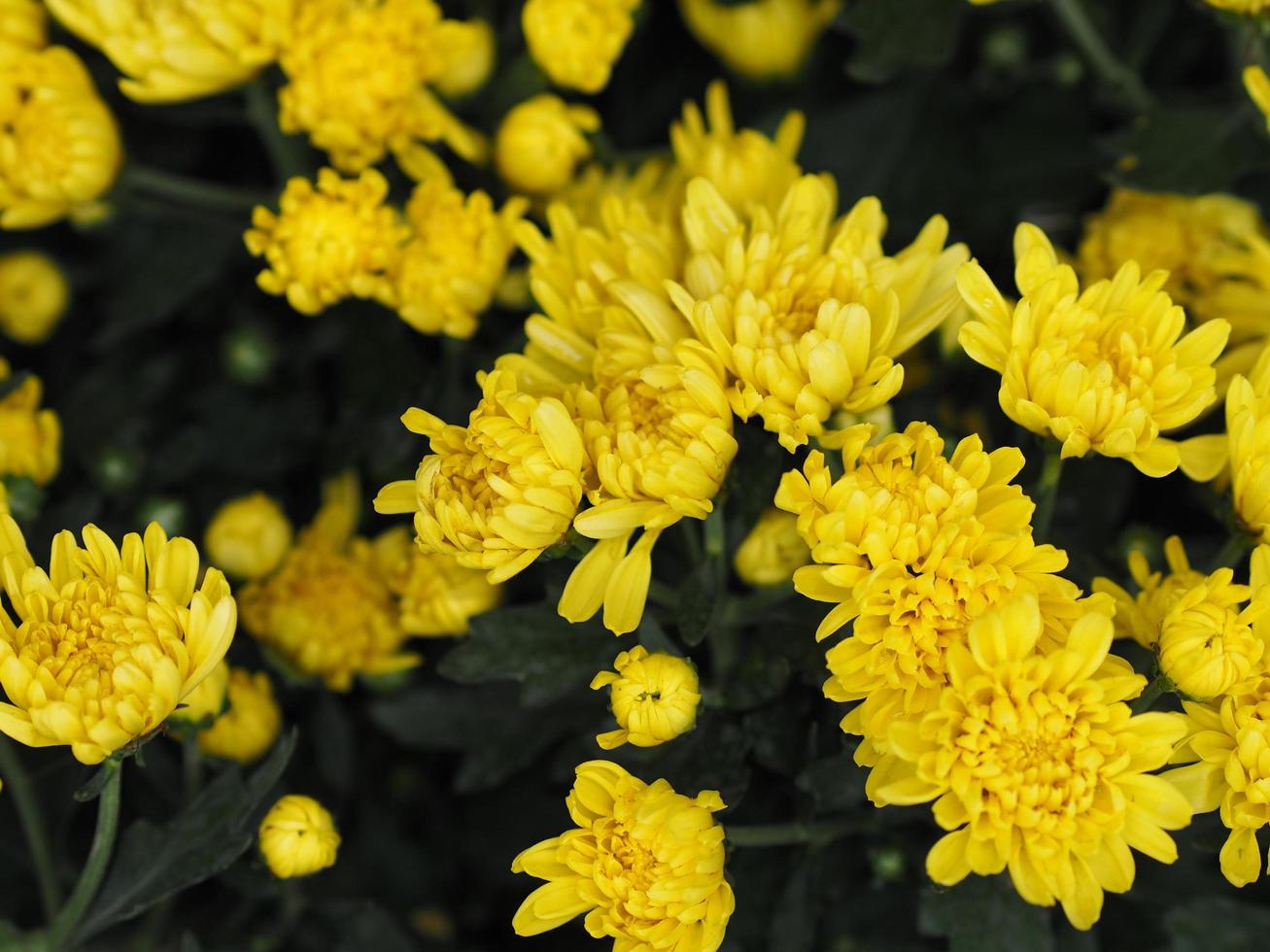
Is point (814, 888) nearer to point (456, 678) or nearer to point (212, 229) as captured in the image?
point (456, 678)

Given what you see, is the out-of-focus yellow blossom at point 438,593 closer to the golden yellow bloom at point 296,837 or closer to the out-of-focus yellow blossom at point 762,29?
the golden yellow bloom at point 296,837

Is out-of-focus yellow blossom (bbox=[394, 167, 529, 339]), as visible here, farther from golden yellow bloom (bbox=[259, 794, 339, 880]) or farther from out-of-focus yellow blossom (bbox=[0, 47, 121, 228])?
golden yellow bloom (bbox=[259, 794, 339, 880])

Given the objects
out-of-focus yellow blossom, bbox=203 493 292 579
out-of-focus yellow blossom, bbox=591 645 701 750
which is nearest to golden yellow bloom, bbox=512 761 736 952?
out-of-focus yellow blossom, bbox=591 645 701 750

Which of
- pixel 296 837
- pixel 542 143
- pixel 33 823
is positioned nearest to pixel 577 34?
pixel 542 143

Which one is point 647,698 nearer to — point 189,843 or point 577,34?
point 189,843

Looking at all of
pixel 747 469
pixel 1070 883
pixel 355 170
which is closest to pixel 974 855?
pixel 1070 883

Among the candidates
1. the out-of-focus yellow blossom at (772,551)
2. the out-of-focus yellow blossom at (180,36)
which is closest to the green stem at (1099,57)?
the out-of-focus yellow blossom at (772,551)
